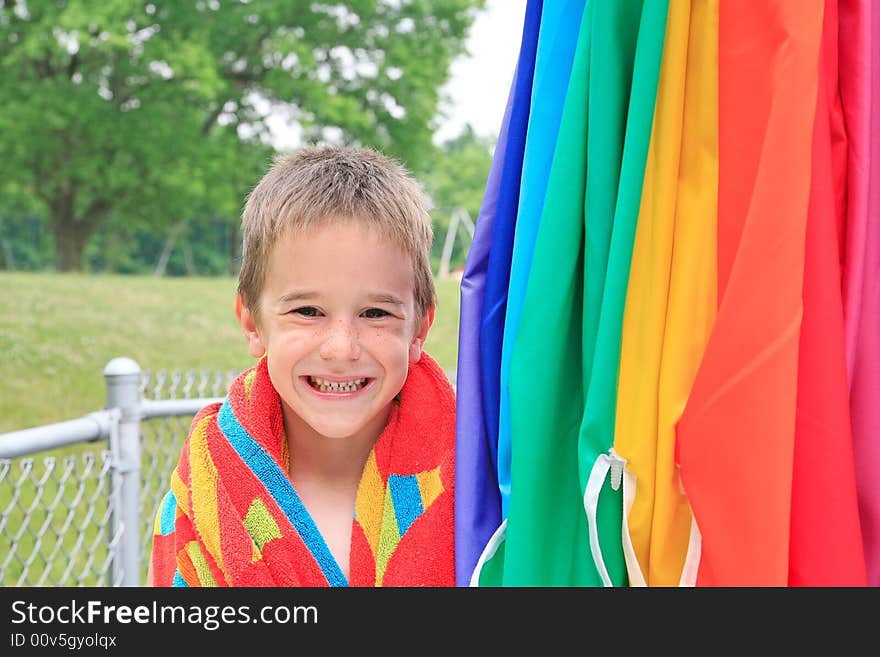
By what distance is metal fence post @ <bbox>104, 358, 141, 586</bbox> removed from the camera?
2.90 meters

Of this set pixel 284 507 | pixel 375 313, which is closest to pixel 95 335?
pixel 284 507

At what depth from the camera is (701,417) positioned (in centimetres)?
101

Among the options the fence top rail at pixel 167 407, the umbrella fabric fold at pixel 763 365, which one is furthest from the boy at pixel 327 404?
the fence top rail at pixel 167 407

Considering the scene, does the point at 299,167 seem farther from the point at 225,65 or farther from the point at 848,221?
the point at 225,65

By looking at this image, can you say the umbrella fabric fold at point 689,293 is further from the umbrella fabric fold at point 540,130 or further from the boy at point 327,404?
the boy at point 327,404

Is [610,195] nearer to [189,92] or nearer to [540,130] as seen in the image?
[540,130]

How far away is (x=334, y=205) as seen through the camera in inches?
61.5

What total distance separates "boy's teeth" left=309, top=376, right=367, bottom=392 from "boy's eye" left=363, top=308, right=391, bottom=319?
11 cm

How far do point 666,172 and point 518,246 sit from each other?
0.70 feet

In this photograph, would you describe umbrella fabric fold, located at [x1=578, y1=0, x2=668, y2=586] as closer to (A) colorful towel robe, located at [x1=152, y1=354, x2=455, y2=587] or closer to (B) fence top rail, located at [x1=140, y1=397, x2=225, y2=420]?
(A) colorful towel robe, located at [x1=152, y1=354, x2=455, y2=587]

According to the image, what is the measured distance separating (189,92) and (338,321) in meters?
15.6

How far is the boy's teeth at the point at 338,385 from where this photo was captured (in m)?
1.58

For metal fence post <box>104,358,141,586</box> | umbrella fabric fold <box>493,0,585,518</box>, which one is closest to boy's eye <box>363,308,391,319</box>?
umbrella fabric fold <box>493,0,585,518</box>
